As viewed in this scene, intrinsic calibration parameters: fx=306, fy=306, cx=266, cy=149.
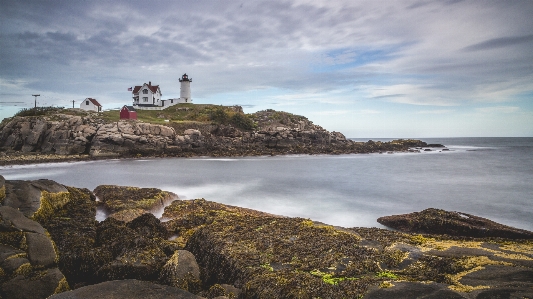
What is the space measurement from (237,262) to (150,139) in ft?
136

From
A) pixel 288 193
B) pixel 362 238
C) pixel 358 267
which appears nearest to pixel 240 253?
pixel 358 267

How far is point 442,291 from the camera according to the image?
3949 mm

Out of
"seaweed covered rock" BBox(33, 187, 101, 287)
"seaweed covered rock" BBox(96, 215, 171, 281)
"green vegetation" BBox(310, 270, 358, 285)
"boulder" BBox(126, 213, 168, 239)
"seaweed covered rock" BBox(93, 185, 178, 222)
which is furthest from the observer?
"seaweed covered rock" BBox(93, 185, 178, 222)

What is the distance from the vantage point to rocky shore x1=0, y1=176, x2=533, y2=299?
13.8 ft

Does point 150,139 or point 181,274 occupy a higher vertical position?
point 150,139

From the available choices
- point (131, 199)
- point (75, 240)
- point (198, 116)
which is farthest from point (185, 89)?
point (75, 240)

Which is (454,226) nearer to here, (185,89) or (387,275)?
(387,275)

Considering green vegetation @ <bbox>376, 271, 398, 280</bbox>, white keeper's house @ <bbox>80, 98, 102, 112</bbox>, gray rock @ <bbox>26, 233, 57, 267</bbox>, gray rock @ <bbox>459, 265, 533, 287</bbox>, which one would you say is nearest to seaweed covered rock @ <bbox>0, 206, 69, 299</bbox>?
gray rock @ <bbox>26, 233, 57, 267</bbox>

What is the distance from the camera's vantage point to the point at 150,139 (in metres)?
43.4

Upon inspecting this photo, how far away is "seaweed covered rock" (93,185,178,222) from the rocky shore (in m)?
2.39

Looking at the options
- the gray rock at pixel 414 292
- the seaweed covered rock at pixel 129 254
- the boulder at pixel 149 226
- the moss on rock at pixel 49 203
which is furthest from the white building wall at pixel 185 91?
the gray rock at pixel 414 292

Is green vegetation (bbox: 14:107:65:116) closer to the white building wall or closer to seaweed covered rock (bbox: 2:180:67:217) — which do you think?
the white building wall

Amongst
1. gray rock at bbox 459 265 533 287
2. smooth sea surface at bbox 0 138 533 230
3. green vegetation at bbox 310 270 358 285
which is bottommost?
smooth sea surface at bbox 0 138 533 230

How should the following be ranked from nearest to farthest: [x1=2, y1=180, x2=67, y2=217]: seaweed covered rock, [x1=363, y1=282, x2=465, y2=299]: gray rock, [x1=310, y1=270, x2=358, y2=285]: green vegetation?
1. [x1=363, y1=282, x2=465, y2=299]: gray rock
2. [x1=310, y1=270, x2=358, y2=285]: green vegetation
3. [x1=2, y1=180, x2=67, y2=217]: seaweed covered rock
